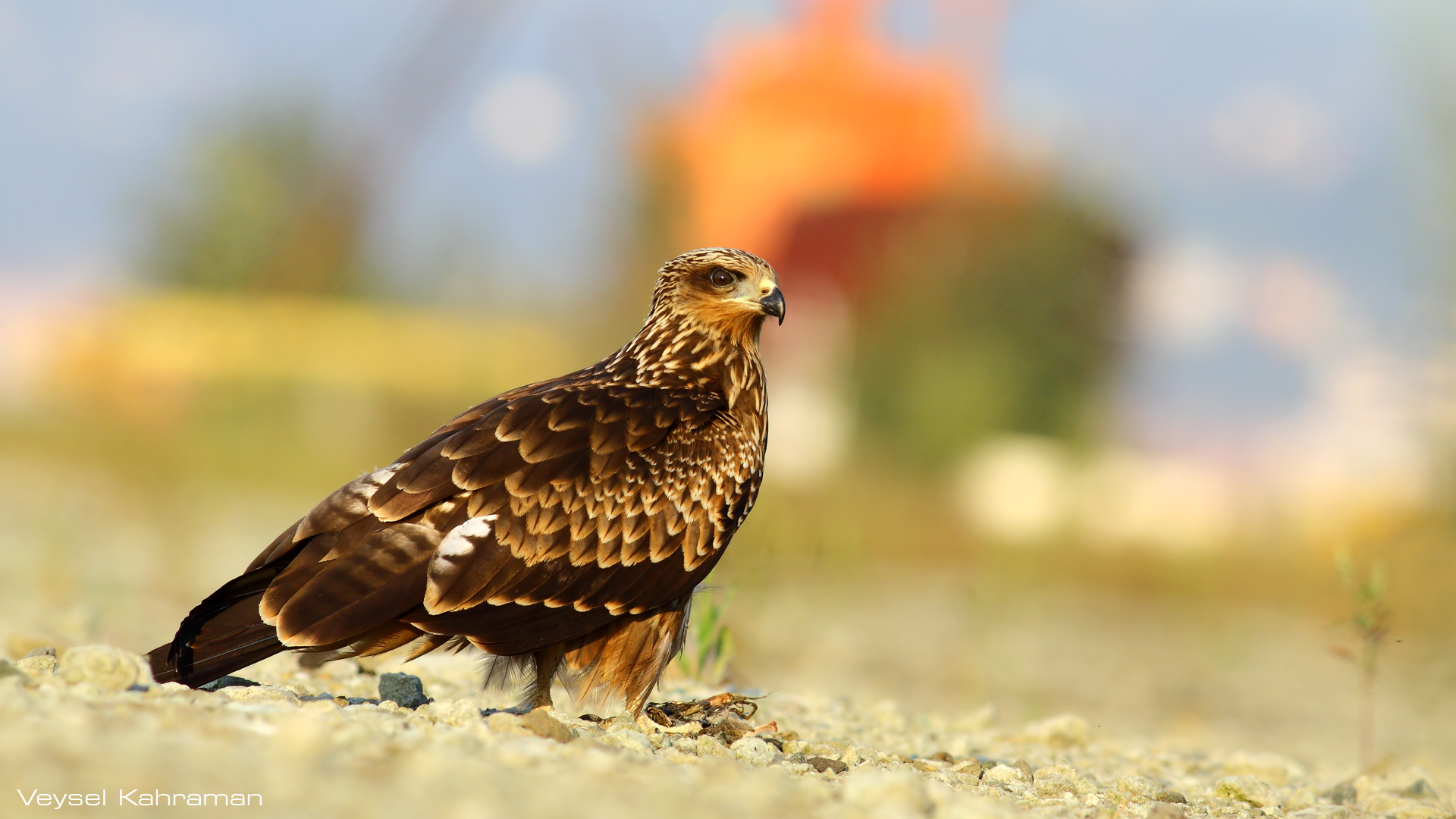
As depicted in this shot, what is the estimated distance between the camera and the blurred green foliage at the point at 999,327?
23281 mm

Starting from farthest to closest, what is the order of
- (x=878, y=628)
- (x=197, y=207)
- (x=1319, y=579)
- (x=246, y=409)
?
(x=197, y=207)
(x=246, y=409)
(x=1319, y=579)
(x=878, y=628)

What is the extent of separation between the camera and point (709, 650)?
6.54 meters

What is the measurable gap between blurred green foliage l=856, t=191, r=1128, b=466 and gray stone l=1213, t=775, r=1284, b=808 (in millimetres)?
16920

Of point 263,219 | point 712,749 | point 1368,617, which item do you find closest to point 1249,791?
point 1368,617

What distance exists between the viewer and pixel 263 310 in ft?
60.7

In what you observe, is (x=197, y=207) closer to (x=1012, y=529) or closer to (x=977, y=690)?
(x=1012, y=529)

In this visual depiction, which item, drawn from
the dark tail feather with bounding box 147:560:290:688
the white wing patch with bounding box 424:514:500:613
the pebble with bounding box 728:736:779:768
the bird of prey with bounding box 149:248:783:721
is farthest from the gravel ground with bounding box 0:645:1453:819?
the white wing patch with bounding box 424:514:500:613

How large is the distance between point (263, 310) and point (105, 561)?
727cm

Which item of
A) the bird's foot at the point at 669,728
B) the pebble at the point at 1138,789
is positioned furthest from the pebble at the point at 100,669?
the pebble at the point at 1138,789

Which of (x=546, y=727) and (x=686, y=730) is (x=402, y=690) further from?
(x=546, y=727)

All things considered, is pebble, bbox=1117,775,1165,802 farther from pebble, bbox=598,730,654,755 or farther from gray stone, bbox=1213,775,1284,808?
pebble, bbox=598,730,654,755

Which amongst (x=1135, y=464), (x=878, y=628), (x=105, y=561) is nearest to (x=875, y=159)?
(x=1135, y=464)

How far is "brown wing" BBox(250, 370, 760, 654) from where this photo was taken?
4.71m

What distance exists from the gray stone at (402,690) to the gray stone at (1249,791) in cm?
298
